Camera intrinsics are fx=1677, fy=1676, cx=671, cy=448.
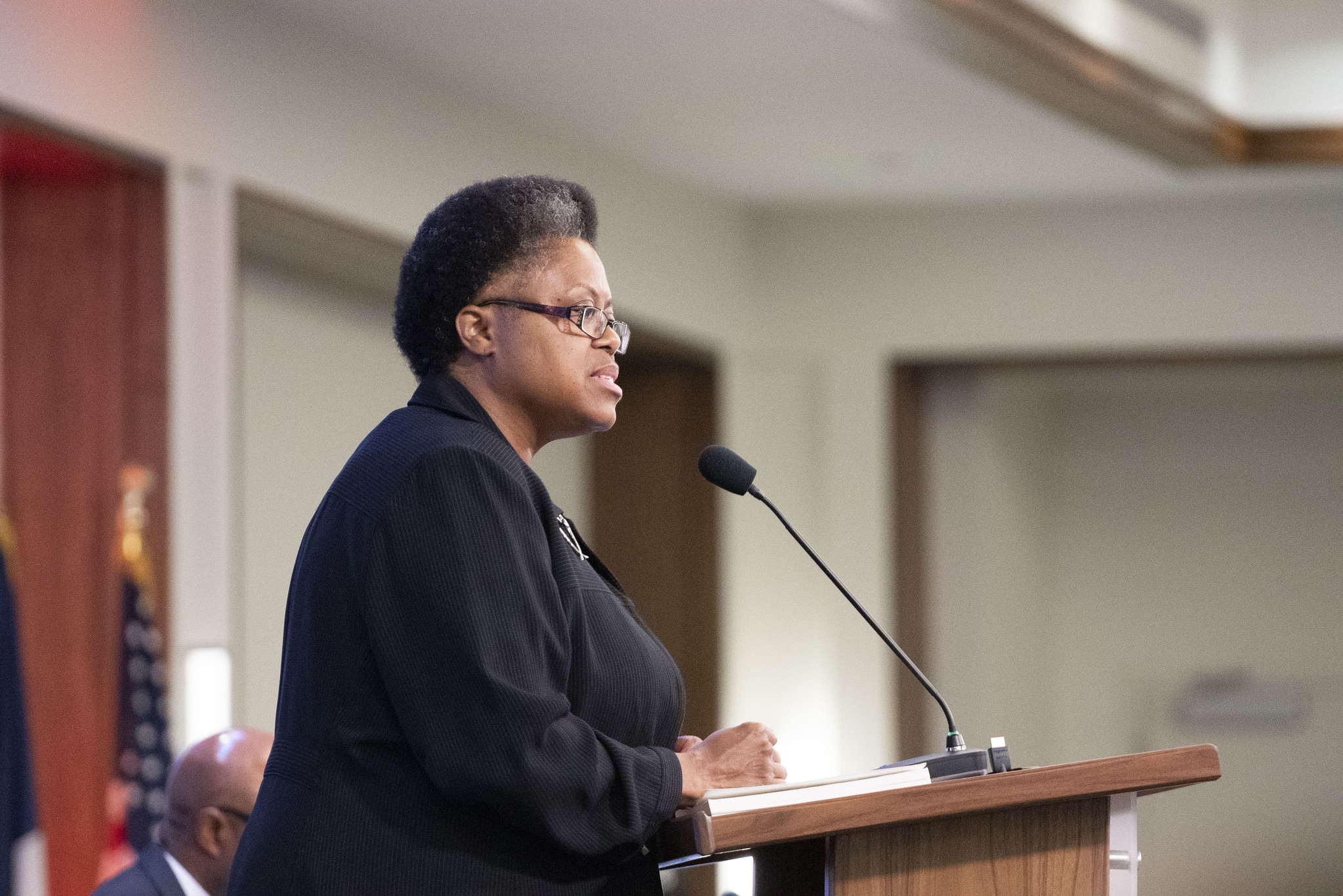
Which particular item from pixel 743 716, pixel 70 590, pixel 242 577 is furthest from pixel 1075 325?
pixel 70 590

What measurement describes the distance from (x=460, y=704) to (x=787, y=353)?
690 centimetres

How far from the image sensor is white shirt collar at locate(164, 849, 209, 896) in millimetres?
2623

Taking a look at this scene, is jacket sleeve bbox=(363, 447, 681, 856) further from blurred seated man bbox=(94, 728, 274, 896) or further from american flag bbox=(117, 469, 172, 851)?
american flag bbox=(117, 469, 172, 851)

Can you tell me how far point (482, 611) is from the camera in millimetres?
1655

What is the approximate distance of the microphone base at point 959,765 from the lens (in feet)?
5.76

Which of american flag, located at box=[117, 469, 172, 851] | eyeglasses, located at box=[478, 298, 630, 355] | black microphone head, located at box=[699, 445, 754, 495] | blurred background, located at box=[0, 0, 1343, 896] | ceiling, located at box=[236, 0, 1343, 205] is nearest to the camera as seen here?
eyeglasses, located at box=[478, 298, 630, 355]

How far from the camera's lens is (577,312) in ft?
6.31

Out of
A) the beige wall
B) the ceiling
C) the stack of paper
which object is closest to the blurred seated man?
the stack of paper

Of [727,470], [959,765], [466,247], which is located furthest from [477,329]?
[959,765]

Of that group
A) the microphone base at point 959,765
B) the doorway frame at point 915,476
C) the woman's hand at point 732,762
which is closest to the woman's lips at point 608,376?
the woman's hand at point 732,762

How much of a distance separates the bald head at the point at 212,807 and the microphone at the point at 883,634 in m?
0.97

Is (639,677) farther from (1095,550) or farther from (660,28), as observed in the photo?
(1095,550)

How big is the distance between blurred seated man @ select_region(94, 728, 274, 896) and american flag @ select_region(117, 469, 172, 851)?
170cm

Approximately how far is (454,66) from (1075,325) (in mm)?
3560
